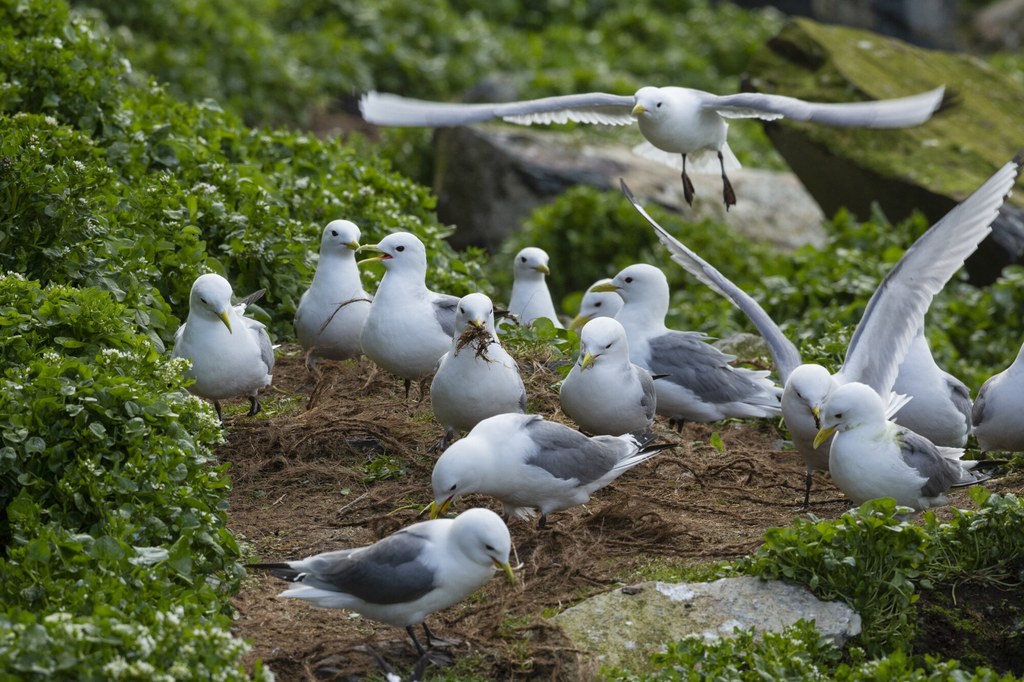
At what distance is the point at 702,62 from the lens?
18578 millimetres

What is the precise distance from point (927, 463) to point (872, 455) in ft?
0.87

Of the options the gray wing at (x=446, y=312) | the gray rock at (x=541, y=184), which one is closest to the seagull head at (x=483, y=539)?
the gray wing at (x=446, y=312)

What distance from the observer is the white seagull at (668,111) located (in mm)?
7008

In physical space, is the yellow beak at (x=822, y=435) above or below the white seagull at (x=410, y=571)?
above

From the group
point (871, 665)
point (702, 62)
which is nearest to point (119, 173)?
point (871, 665)

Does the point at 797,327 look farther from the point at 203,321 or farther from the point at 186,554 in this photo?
the point at 186,554

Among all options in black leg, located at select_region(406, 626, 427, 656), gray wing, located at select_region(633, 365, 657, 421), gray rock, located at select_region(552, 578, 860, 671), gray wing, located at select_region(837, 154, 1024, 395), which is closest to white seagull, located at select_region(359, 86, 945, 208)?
gray wing, located at select_region(837, 154, 1024, 395)

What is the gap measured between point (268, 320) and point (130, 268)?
4.64 feet

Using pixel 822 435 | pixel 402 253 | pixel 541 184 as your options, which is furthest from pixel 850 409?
pixel 541 184

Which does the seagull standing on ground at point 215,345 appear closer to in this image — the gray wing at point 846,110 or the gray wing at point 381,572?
the gray wing at point 381,572

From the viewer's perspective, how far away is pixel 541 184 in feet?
42.7

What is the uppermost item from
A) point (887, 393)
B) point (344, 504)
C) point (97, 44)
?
point (97, 44)

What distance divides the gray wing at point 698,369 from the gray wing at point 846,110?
130cm

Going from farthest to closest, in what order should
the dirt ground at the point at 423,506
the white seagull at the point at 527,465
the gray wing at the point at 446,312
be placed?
the gray wing at the point at 446,312 < the white seagull at the point at 527,465 < the dirt ground at the point at 423,506
